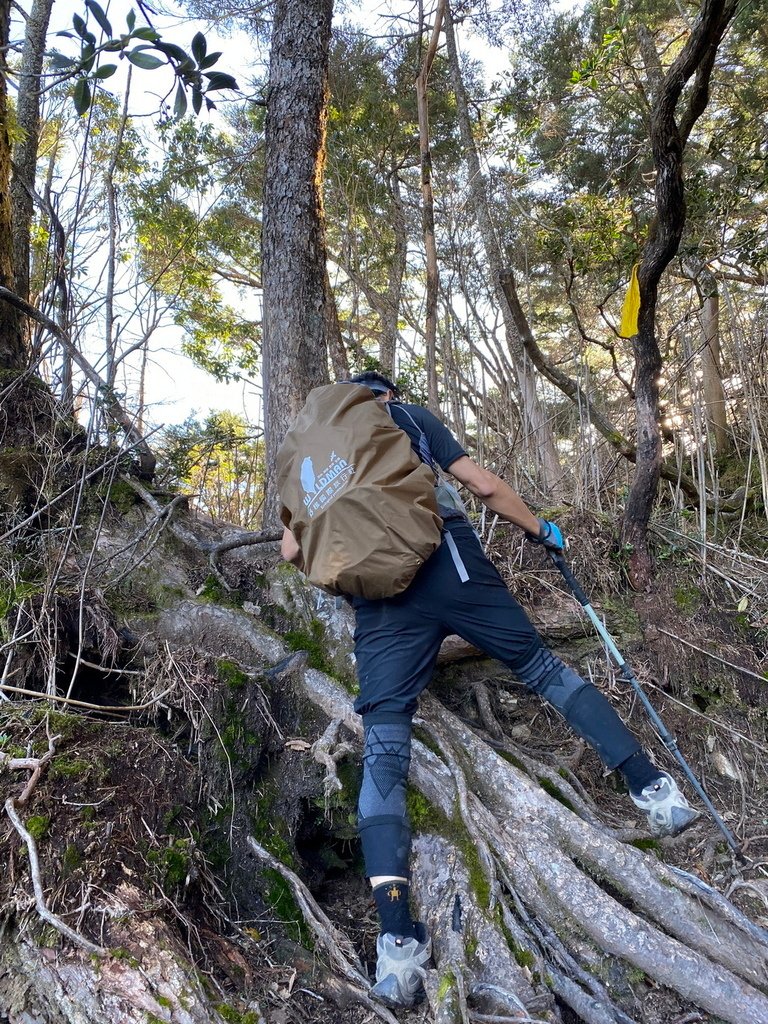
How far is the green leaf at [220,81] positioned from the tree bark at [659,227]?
214cm

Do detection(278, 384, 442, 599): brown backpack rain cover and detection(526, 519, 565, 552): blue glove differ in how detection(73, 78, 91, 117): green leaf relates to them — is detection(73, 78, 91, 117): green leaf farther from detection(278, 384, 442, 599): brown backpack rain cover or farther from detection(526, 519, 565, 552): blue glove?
detection(526, 519, 565, 552): blue glove

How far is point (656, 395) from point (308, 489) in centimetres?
245

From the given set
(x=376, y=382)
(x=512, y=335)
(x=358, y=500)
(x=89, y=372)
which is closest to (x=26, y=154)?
(x=89, y=372)

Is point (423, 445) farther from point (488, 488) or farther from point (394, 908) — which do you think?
point (394, 908)

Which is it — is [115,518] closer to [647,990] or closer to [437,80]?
[647,990]

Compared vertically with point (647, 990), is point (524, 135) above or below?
above

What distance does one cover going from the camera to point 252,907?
2.24 m

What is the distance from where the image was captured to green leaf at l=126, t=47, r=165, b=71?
6.30ft

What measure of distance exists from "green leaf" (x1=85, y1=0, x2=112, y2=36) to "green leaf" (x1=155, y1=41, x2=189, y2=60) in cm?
15

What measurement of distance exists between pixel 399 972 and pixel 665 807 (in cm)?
109

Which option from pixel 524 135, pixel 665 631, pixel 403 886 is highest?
pixel 524 135

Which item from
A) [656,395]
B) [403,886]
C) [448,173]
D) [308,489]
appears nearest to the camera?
[403,886]

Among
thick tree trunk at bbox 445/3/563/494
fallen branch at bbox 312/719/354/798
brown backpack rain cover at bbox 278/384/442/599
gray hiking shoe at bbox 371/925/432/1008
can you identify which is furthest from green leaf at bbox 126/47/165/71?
thick tree trunk at bbox 445/3/563/494

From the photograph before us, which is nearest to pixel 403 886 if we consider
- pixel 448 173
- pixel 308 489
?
pixel 308 489
